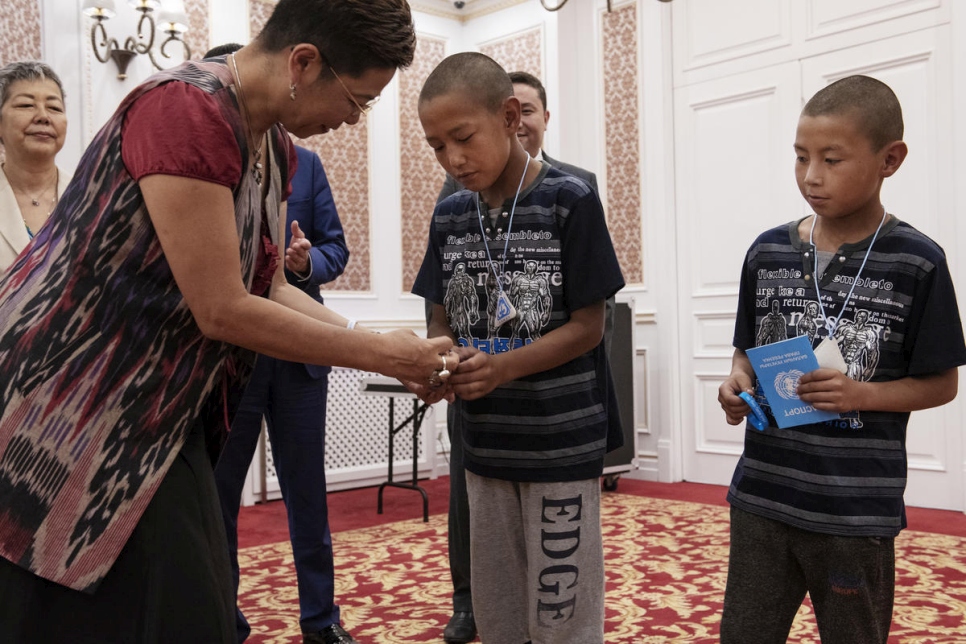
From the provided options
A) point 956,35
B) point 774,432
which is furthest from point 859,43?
point 774,432

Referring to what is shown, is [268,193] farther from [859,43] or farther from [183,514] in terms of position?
[859,43]

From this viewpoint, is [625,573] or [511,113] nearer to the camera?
[511,113]

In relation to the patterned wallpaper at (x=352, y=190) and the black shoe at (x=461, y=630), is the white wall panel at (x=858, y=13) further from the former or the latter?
the black shoe at (x=461, y=630)

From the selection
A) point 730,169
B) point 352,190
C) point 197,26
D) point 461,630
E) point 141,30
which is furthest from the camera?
point 352,190

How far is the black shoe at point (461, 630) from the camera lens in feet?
8.82

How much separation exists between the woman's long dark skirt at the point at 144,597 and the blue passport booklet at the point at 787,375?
0.96m

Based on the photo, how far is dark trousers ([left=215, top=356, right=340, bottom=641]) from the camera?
99.1 inches

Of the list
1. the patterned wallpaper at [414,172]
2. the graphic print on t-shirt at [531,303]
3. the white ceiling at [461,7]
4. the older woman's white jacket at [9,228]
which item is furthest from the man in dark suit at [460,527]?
the white ceiling at [461,7]

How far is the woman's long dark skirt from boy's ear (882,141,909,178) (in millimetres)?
1294

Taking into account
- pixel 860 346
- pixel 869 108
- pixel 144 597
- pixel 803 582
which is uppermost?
pixel 869 108

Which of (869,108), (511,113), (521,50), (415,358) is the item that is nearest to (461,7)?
(521,50)

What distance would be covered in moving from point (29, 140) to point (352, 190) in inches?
140

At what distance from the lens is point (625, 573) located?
3.52 m

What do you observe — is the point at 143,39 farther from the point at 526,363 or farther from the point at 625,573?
the point at 526,363
